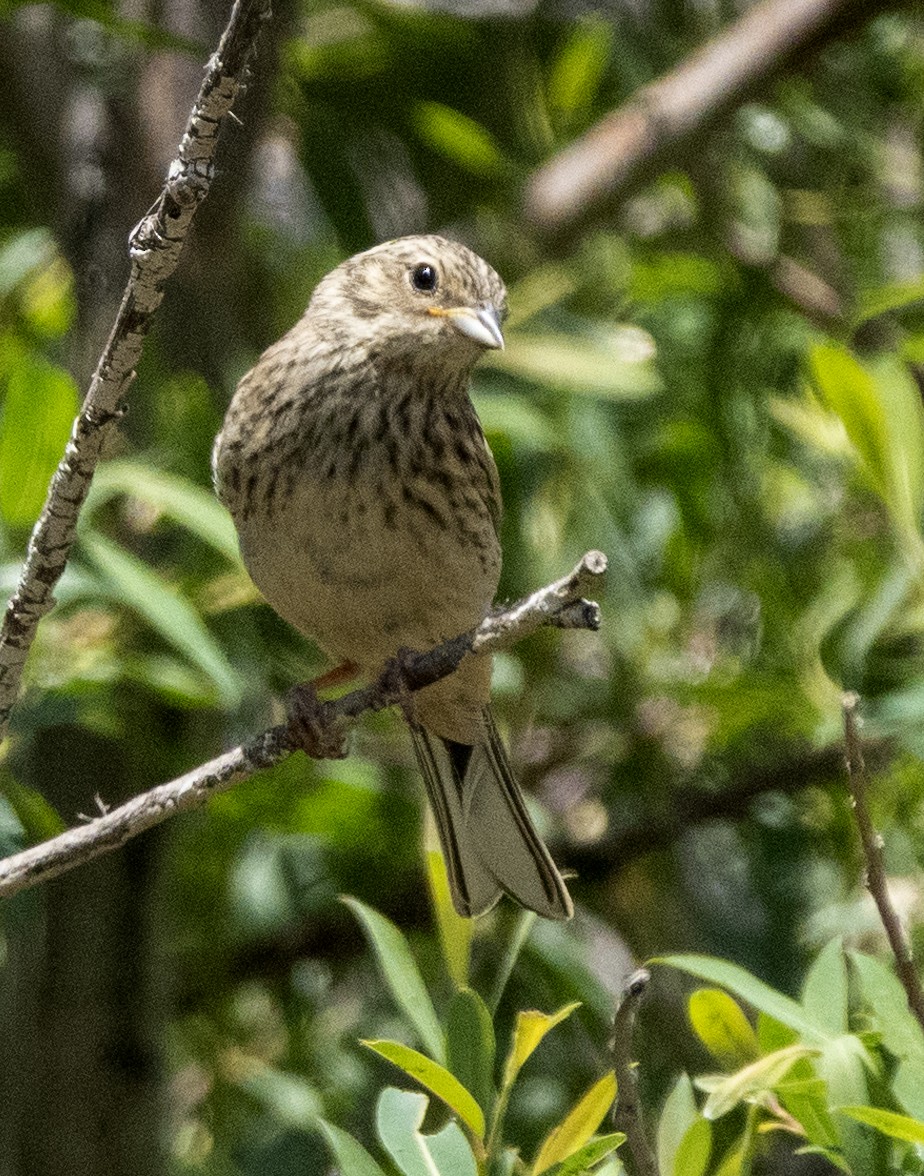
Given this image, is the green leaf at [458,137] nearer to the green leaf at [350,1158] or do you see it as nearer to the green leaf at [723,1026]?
the green leaf at [723,1026]

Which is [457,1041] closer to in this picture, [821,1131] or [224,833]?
[821,1131]

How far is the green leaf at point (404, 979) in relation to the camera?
2277 millimetres

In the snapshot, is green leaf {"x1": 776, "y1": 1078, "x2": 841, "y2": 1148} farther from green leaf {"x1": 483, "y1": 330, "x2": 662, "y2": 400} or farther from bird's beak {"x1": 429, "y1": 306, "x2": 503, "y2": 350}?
green leaf {"x1": 483, "y1": 330, "x2": 662, "y2": 400}

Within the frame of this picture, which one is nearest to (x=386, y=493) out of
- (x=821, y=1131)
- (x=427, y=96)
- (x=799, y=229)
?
(x=821, y=1131)

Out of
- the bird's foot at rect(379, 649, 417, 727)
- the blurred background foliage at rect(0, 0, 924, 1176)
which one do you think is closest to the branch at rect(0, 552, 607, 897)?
the bird's foot at rect(379, 649, 417, 727)

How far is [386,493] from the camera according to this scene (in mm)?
2969

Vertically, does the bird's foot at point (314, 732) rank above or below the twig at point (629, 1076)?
above

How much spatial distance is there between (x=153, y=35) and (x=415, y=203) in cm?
153

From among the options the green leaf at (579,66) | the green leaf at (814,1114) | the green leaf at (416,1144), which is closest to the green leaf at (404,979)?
the green leaf at (416,1144)

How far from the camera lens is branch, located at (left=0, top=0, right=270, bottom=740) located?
1.69 metres

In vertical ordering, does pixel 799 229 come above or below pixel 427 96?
below

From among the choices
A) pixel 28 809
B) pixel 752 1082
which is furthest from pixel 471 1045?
pixel 28 809

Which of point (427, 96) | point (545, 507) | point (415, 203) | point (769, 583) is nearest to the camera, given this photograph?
point (769, 583)

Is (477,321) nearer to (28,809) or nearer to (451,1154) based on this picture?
(28,809)
